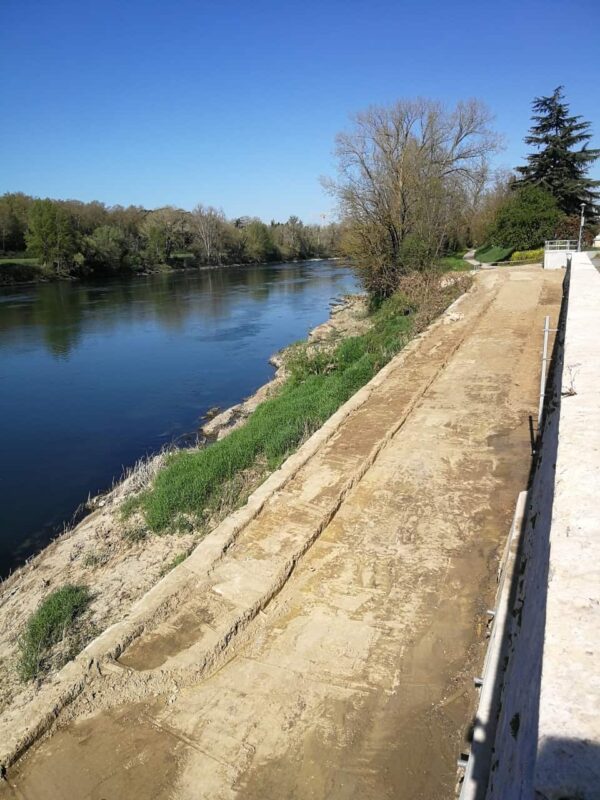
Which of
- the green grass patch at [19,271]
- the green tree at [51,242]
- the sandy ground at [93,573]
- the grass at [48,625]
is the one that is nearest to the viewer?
the grass at [48,625]

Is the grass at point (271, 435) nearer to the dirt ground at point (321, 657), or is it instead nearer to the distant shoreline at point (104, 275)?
the dirt ground at point (321, 657)

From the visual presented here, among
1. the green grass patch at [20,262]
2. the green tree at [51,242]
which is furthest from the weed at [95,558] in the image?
the green tree at [51,242]

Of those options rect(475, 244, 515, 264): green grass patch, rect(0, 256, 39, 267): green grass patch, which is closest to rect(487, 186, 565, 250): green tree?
rect(475, 244, 515, 264): green grass patch

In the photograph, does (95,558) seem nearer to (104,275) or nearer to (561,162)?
(561,162)

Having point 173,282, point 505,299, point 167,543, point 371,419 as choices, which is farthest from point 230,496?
point 173,282

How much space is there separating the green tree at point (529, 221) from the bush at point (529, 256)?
1.28 meters

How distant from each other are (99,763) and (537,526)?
268 cm

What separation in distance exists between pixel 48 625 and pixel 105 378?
538 inches

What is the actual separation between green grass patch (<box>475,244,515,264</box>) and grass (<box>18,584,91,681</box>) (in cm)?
2760

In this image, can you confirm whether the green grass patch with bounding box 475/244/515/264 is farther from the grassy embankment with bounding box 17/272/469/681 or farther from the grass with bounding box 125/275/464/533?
the grassy embankment with bounding box 17/272/469/681

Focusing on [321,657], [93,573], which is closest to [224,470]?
[93,573]

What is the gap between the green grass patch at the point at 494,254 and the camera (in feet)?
93.2

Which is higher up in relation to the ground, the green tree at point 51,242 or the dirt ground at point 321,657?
the green tree at point 51,242

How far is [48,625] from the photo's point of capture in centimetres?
494
